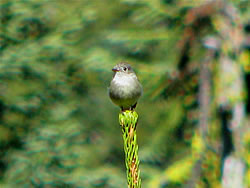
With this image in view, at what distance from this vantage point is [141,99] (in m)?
4.91

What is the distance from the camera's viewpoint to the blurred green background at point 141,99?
4039 millimetres

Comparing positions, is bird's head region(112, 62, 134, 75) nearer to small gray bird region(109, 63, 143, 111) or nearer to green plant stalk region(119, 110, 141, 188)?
small gray bird region(109, 63, 143, 111)

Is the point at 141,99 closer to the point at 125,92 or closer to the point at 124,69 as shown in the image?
the point at 124,69

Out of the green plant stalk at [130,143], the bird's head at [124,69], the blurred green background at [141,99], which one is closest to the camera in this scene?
the green plant stalk at [130,143]

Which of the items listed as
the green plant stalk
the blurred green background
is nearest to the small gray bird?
the green plant stalk

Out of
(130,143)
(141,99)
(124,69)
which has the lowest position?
(130,143)

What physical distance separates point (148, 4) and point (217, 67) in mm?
1765

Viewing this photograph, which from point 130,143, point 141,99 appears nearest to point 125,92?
point 130,143

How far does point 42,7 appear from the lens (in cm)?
724

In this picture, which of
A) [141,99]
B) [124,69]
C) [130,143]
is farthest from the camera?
[141,99]

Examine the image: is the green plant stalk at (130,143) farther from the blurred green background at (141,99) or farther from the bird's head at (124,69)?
the blurred green background at (141,99)

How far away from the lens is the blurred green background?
159 inches

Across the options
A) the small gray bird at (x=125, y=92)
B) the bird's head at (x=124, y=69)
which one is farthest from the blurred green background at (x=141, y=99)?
the small gray bird at (x=125, y=92)

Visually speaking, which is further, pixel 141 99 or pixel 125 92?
pixel 141 99
